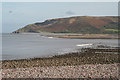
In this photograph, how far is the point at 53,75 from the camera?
1511 cm

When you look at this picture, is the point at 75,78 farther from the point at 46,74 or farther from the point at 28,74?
the point at 28,74

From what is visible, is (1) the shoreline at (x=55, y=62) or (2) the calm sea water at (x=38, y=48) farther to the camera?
(2) the calm sea water at (x=38, y=48)

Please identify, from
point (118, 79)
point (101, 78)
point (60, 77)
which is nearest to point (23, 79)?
point (60, 77)

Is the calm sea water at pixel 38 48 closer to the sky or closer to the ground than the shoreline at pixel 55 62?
closer to the ground

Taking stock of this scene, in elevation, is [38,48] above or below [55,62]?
below

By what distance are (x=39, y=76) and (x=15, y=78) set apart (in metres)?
2.09

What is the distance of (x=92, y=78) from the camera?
556 inches

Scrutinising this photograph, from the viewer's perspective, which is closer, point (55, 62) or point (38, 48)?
point (55, 62)

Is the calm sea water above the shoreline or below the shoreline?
below

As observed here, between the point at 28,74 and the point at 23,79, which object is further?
the point at 28,74

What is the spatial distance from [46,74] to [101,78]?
4.99m

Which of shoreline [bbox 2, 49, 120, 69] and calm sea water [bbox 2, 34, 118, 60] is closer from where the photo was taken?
shoreline [bbox 2, 49, 120, 69]

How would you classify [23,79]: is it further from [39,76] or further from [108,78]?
[108,78]

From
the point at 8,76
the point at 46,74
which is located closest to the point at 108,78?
the point at 46,74
